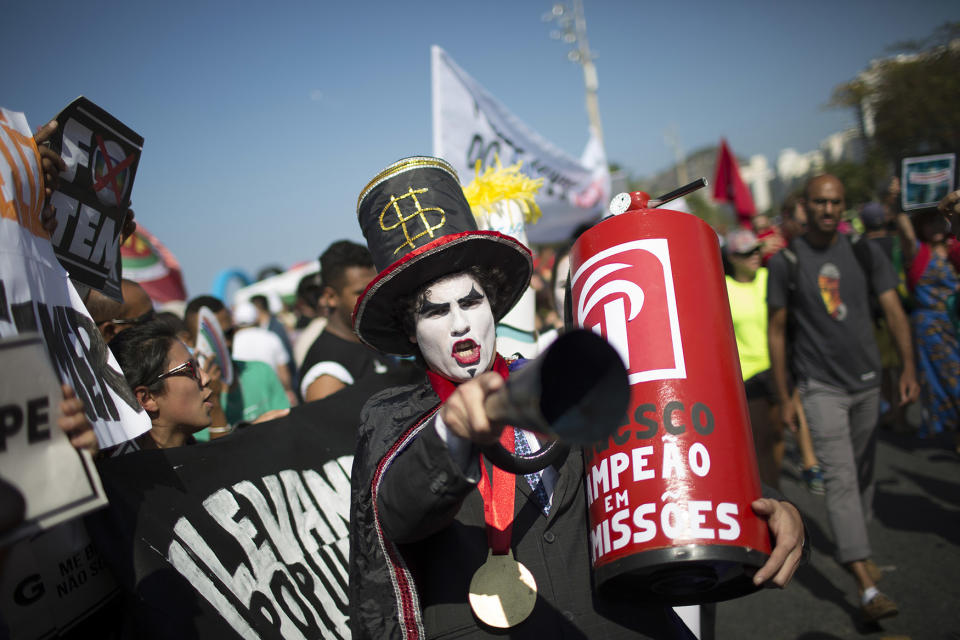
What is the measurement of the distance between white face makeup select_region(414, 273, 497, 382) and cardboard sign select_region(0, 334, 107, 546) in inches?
35.3

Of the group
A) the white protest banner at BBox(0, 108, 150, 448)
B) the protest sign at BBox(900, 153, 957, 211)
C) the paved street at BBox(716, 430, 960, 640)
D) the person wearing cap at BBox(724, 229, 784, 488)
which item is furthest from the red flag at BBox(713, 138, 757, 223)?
the white protest banner at BBox(0, 108, 150, 448)

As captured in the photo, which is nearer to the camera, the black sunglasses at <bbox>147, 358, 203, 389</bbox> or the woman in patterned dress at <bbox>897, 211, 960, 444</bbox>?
the black sunglasses at <bbox>147, 358, 203, 389</bbox>

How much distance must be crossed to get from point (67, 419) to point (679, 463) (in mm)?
1267

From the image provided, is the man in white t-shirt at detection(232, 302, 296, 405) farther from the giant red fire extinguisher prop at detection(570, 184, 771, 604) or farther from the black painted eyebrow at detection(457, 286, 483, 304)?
the giant red fire extinguisher prop at detection(570, 184, 771, 604)

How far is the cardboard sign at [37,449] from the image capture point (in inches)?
45.3

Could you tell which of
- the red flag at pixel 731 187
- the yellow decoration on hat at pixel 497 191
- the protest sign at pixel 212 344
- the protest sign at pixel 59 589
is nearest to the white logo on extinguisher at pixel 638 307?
the protest sign at pixel 59 589

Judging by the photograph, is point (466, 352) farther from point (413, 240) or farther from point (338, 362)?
point (338, 362)

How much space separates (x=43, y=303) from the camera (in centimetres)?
162

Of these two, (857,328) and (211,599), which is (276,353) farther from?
(857,328)

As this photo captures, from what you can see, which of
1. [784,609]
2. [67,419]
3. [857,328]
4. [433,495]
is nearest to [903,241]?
[857,328]

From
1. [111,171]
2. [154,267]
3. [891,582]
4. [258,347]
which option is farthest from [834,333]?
[154,267]

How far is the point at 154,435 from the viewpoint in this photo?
8.25 feet

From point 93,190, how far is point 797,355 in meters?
3.84

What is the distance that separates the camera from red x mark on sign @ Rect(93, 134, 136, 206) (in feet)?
6.79
